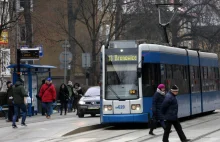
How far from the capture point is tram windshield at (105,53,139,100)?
72.9 ft

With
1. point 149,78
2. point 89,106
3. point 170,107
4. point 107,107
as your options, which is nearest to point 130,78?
point 149,78

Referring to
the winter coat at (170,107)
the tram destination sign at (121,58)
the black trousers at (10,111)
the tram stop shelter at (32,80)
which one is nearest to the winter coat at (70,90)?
the tram stop shelter at (32,80)

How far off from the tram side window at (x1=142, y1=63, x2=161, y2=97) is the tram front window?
32 cm

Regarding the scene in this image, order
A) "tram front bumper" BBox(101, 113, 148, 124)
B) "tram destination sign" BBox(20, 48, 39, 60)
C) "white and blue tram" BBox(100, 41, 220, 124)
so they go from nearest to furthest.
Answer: "tram front bumper" BBox(101, 113, 148, 124)
"white and blue tram" BBox(100, 41, 220, 124)
"tram destination sign" BBox(20, 48, 39, 60)

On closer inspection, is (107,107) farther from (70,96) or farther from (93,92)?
(70,96)

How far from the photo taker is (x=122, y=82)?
22.3m

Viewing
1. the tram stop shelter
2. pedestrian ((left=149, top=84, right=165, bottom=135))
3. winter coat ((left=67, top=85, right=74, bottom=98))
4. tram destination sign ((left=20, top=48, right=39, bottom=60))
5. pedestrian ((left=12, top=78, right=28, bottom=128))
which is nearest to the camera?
pedestrian ((left=149, top=84, right=165, bottom=135))

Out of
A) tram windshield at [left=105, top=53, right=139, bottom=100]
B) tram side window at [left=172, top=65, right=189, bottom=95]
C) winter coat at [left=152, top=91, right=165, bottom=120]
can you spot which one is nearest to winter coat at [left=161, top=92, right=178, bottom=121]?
winter coat at [left=152, top=91, right=165, bottom=120]

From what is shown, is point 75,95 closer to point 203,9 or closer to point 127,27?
point 127,27

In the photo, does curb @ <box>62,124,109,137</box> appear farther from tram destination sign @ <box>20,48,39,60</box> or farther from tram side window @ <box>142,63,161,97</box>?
tram destination sign @ <box>20,48,39,60</box>

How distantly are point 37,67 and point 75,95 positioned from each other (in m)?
6.02

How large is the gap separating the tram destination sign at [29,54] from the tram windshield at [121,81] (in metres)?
7.64

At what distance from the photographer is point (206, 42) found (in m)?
51.6

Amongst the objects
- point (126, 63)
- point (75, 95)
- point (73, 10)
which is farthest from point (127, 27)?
point (126, 63)
